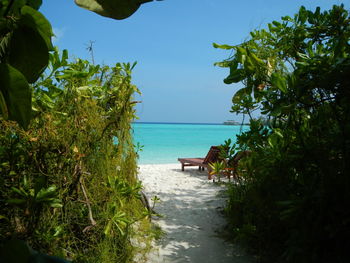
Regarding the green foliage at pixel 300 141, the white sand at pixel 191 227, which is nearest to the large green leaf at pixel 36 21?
the green foliage at pixel 300 141

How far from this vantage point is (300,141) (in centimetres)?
238

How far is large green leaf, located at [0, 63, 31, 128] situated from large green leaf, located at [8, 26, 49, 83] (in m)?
0.04

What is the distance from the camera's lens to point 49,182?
2.26 metres

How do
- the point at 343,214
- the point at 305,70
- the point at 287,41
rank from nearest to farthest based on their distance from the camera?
the point at 343,214 → the point at 305,70 → the point at 287,41

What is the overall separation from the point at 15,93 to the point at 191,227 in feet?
13.2

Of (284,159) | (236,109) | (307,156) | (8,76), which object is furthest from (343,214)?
(8,76)

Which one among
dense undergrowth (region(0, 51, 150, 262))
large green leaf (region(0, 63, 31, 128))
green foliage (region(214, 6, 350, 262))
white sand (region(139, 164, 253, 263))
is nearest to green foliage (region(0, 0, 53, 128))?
large green leaf (region(0, 63, 31, 128))

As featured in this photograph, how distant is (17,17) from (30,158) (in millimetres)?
2005

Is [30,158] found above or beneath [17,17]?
beneath

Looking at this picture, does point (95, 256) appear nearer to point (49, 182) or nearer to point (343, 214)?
point (49, 182)

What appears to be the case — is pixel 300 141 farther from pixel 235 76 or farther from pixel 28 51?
pixel 28 51

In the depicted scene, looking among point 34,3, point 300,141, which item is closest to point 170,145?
point 300,141

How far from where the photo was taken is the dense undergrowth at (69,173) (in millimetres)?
2000

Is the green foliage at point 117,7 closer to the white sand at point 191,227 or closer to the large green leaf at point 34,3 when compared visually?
the large green leaf at point 34,3
